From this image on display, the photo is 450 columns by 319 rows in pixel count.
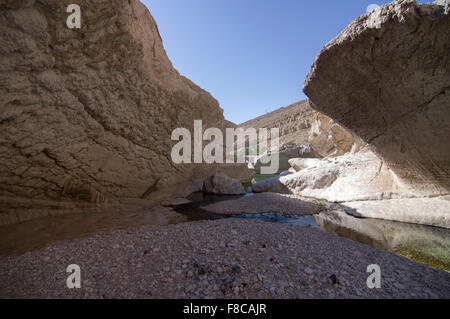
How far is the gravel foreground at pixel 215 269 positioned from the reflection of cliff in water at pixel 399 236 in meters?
1.05

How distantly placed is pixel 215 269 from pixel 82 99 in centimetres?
567

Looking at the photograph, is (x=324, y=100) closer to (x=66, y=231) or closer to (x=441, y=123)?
(x=441, y=123)

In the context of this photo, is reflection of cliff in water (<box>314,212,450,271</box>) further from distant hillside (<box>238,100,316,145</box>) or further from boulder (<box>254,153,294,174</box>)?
distant hillside (<box>238,100,316,145</box>)

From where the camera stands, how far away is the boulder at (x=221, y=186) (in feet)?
39.0

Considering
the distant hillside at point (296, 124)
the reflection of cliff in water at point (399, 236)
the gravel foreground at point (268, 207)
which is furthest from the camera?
the distant hillside at point (296, 124)

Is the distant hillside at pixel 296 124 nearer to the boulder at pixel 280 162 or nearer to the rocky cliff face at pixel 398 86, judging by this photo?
the boulder at pixel 280 162

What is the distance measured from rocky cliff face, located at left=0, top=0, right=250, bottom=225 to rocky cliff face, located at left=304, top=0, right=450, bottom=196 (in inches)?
228

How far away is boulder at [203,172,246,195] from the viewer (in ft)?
39.0

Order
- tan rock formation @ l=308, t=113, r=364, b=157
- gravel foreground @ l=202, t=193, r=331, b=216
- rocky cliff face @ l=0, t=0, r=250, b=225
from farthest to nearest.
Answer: tan rock formation @ l=308, t=113, r=364, b=157 → gravel foreground @ l=202, t=193, r=331, b=216 → rocky cliff face @ l=0, t=0, r=250, b=225

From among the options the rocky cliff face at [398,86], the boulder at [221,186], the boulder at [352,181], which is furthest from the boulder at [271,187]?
the rocky cliff face at [398,86]

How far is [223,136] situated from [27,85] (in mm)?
10355

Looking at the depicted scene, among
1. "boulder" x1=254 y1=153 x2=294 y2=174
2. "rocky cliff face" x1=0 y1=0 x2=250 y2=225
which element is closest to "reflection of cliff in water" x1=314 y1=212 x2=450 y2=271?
"rocky cliff face" x1=0 y1=0 x2=250 y2=225
